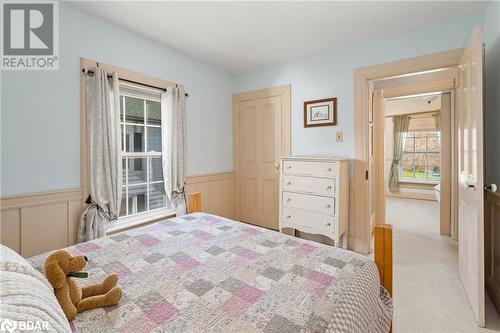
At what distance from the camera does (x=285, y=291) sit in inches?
42.2

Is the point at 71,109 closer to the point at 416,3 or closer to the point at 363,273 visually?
the point at 363,273

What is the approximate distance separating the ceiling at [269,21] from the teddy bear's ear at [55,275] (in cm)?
222

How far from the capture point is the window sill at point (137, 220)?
258 centimetres

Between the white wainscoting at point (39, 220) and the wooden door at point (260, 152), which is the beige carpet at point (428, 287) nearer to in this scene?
the wooden door at point (260, 152)

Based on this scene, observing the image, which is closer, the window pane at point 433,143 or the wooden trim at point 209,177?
the wooden trim at point 209,177

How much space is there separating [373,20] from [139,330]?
3088mm

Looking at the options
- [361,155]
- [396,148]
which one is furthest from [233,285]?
[396,148]

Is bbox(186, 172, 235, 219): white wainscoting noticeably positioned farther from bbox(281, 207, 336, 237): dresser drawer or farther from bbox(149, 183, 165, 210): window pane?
bbox(281, 207, 336, 237): dresser drawer

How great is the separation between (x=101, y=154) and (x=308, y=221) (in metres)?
2.36

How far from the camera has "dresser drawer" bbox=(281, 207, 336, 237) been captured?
279cm

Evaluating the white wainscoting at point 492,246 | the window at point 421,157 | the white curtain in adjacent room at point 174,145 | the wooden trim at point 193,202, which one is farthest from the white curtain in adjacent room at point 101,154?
the window at point 421,157

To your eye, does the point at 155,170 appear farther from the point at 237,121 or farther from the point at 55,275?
the point at 55,275

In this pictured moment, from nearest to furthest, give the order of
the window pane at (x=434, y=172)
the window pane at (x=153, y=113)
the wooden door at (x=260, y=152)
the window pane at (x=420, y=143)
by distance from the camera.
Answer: the window pane at (x=153, y=113)
the wooden door at (x=260, y=152)
the window pane at (x=434, y=172)
the window pane at (x=420, y=143)

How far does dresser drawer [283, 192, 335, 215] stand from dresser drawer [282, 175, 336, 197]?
0.06 metres
